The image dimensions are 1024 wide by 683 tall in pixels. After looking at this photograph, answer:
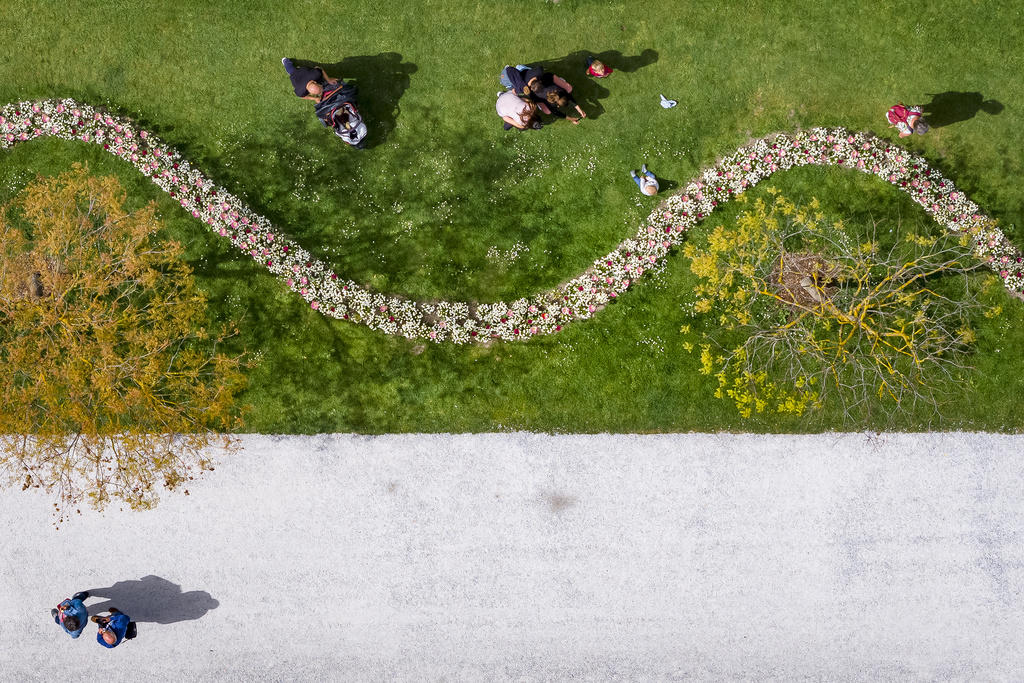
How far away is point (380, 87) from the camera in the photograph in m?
11.5

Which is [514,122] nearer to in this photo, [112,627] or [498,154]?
[498,154]

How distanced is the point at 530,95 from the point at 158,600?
10.6 meters

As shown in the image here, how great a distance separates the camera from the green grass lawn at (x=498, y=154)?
1136cm

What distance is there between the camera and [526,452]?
37.4 ft

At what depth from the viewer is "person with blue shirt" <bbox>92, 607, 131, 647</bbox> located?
10.8 meters

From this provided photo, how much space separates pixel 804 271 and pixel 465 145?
240 inches

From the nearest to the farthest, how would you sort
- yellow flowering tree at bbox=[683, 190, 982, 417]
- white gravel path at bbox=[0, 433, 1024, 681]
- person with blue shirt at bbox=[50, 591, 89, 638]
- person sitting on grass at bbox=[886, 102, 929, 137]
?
1. person with blue shirt at bbox=[50, 591, 89, 638]
2. person sitting on grass at bbox=[886, 102, 929, 137]
3. yellow flowering tree at bbox=[683, 190, 982, 417]
4. white gravel path at bbox=[0, 433, 1024, 681]

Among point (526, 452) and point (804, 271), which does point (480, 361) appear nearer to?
point (526, 452)

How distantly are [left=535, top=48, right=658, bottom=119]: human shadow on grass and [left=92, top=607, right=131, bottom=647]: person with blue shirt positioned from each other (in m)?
11.5

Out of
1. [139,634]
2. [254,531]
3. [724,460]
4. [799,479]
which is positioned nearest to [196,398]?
[254,531]

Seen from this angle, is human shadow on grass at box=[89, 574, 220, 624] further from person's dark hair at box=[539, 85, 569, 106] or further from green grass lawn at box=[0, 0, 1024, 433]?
person's dark hair at box=[539, 85, 569, 106]

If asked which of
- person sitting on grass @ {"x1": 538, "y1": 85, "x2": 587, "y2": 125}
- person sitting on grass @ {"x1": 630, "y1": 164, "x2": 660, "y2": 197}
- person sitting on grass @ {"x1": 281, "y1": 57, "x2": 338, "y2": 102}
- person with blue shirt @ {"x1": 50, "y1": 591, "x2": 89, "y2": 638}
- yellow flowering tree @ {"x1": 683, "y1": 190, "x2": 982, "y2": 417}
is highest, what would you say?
person sitting on grass @ {"x1": 281, "y1": 57, "x2": 338, "y2": 102}

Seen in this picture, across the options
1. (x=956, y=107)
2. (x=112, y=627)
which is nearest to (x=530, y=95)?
(x=956, y=107)

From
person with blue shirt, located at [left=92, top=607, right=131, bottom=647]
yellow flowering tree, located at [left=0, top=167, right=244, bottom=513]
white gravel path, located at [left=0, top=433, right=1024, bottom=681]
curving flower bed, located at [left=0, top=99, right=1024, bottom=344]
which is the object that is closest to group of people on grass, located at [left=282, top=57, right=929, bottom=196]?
curving flower bed, located at [left=0, top=99, right=1024, bottom=344]
